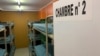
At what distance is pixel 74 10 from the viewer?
925 mm

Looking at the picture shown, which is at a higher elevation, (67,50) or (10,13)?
(10,13)

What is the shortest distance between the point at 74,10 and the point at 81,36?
0.19 metres

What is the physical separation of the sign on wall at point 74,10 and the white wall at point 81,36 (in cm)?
3

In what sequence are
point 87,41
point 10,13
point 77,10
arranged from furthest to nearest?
point 10,13, point 77,10, point 87,41

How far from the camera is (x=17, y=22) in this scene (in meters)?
8.53

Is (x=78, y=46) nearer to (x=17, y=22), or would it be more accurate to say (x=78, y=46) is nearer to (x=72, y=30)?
(x=72, y=30)

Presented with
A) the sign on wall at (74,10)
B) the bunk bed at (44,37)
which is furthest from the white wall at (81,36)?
the bunk bed at (44,37)

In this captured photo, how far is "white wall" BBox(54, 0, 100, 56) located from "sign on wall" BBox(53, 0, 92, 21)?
0.03m

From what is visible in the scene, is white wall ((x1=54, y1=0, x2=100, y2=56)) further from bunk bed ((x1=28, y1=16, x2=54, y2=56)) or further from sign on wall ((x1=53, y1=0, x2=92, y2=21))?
bunk bed ((x1=28, y1=16, x2=54, y2=56))

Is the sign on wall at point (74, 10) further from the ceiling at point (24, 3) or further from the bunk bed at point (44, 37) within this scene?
the ceiling at point (24, 3)

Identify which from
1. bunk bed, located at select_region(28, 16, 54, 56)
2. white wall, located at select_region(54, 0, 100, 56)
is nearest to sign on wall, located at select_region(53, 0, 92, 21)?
white wall, located at select_region(54, 0, 100, 56)

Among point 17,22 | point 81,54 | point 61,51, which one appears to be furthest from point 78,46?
point 17,22

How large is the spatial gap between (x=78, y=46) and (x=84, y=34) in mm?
123

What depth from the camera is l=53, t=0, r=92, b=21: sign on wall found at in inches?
29.9
